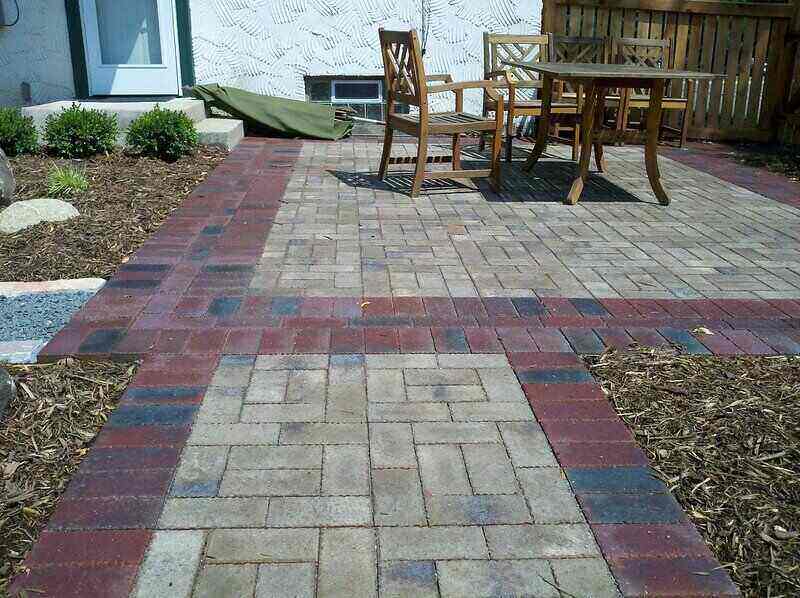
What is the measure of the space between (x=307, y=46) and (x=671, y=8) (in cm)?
398

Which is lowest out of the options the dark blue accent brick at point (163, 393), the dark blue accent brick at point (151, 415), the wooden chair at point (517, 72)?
A: the dark blue accent brick at point (151, 415)

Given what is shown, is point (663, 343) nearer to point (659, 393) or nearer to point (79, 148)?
point (659, 393)

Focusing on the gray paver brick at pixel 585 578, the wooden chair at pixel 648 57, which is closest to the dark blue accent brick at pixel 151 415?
the gray paver brick at pixel 585 578

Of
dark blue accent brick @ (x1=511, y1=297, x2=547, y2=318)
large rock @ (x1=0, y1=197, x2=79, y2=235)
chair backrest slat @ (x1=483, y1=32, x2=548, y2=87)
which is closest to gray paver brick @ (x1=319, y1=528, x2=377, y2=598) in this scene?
dark blue accent brick @ (x1=511, y1=297, x2=547, y2=318)

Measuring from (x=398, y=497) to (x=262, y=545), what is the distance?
0.40 meters

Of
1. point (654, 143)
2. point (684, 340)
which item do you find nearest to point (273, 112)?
point (654, 143)

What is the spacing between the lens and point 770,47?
864 cm

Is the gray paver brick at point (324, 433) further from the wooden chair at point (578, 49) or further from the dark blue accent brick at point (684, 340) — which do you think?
the wooden chair at point (578, 49)

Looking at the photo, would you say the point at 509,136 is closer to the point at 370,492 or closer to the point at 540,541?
the point at 370,492

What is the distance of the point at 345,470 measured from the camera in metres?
2.22

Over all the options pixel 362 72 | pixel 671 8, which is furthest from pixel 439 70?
pixel 671 8

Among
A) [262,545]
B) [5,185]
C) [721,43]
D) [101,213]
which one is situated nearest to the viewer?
[262,545]

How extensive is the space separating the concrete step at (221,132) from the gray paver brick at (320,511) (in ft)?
18.2

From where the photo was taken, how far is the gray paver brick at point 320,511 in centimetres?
199
